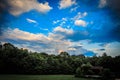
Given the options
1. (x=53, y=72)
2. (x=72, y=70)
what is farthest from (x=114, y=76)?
(x=53, y=72)

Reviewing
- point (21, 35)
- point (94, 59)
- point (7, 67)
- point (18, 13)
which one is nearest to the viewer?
point (18, 13)

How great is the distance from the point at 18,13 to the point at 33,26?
84 cm

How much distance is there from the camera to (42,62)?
1210 centimetres

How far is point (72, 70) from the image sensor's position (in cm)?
1126

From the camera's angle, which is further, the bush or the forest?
the forest

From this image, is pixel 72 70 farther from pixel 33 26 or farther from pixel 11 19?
pixel 11 19

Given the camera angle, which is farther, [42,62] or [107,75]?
[42,62]

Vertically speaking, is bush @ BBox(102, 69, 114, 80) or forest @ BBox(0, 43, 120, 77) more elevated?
forest @ BBox(0, 43, 120, 77)

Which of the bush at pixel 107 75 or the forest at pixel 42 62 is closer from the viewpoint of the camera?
the bush at pixel 107 75

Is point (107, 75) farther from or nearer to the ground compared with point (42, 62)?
nearer to the ground

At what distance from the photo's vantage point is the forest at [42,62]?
10702 mm

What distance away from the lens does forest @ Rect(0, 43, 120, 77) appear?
35.1 feet

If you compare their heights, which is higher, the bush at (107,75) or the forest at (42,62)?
the forest at (42,62)

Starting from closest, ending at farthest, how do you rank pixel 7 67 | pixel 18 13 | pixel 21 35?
pixel 18 13 < pixel 21 35 < pixel 7 67
